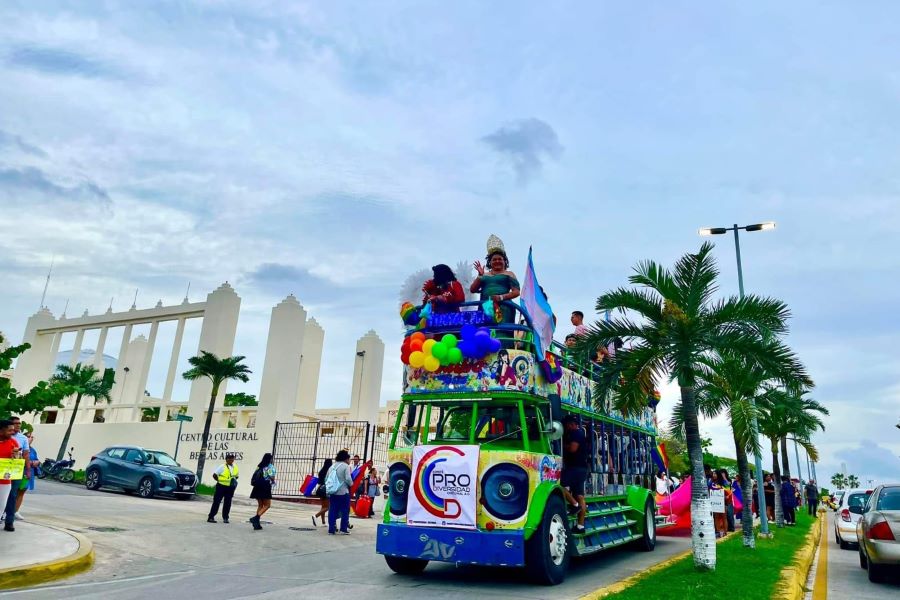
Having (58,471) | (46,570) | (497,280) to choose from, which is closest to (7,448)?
(46,570)

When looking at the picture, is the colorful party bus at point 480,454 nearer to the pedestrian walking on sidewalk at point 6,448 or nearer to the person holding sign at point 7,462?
the person holding sign at point 7,462

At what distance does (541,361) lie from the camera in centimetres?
940

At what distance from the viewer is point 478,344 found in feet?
29.4

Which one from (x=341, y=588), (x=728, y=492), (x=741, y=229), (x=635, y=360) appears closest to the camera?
(x=341, y=588)

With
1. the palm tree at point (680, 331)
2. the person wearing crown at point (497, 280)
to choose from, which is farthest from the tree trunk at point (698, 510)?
the person wearing crown at point (497, 280)

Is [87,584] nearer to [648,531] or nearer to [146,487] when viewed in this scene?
[648,531]

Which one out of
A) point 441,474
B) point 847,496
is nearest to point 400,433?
point 441,474

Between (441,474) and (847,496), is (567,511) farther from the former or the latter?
(847,496)

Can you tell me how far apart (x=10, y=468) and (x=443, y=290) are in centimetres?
656

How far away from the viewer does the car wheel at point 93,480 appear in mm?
22125

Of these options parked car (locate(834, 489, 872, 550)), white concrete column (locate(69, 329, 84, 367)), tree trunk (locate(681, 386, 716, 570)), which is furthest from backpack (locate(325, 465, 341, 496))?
white concrete column (locate(69, 329, 84, 367))

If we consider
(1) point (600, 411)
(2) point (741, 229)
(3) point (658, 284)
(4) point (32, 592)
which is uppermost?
(2) point (741, 229)

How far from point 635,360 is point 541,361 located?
2138 millimetres

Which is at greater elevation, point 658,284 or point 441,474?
point 658,284
